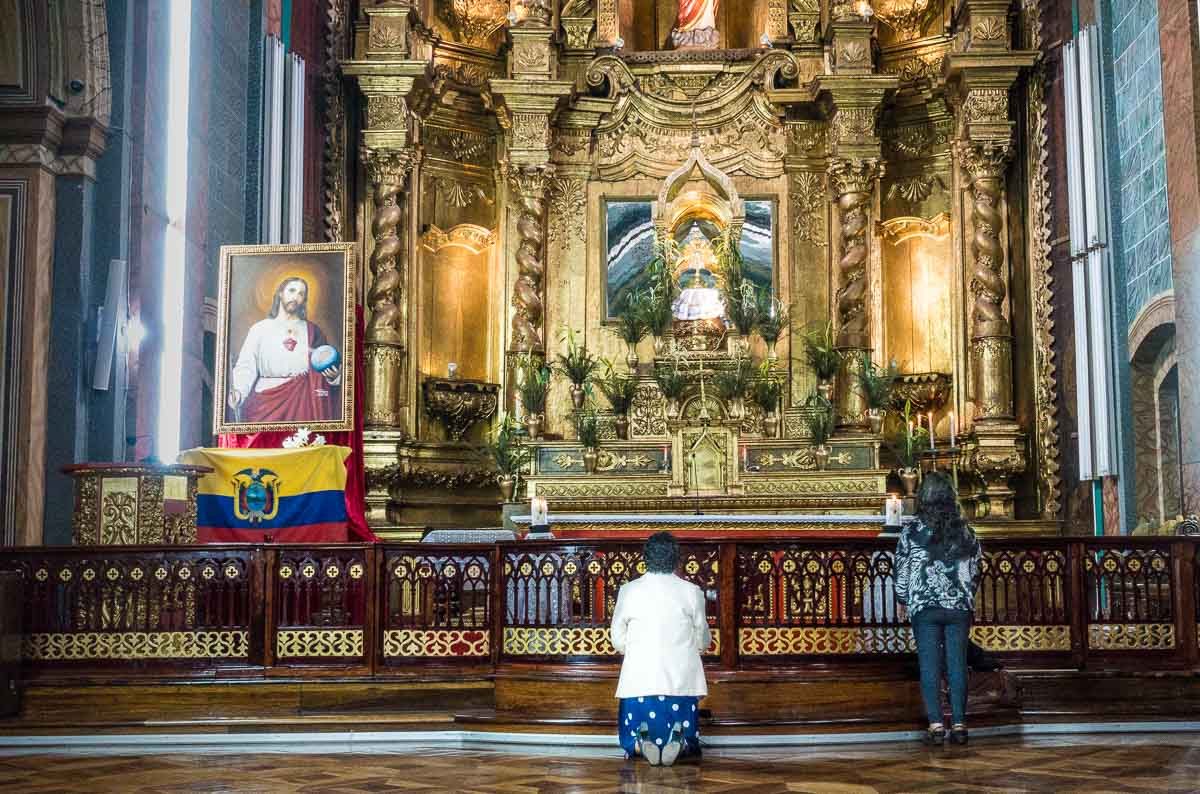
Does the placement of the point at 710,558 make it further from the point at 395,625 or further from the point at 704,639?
the point at 395,625

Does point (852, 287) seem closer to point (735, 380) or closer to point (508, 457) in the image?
point (735, 380)

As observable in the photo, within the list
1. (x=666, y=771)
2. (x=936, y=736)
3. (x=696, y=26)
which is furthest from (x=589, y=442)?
(x=666, y=771)

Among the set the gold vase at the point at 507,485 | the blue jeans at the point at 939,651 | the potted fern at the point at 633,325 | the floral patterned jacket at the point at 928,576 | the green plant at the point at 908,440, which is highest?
the potted fern at the point at 633,325

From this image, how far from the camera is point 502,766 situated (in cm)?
593

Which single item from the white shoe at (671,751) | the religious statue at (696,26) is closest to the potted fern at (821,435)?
the religious statue at (696,26)

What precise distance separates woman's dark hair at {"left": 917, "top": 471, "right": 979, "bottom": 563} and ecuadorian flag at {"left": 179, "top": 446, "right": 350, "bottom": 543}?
13.0 ft

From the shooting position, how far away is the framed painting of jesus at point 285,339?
9.41 metres

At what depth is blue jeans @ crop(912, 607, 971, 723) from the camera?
6469 millimetres

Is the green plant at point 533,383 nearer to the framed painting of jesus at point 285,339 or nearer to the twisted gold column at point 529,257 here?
the twisted gold column at point 529,257

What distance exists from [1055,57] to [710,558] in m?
8.00

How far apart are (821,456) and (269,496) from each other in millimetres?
4981

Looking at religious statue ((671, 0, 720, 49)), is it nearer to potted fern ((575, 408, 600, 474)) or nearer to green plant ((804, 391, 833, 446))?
green plant ((804, 391, 833, 446))

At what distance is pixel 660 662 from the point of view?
6055 mm

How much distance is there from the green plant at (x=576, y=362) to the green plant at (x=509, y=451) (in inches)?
28.4
